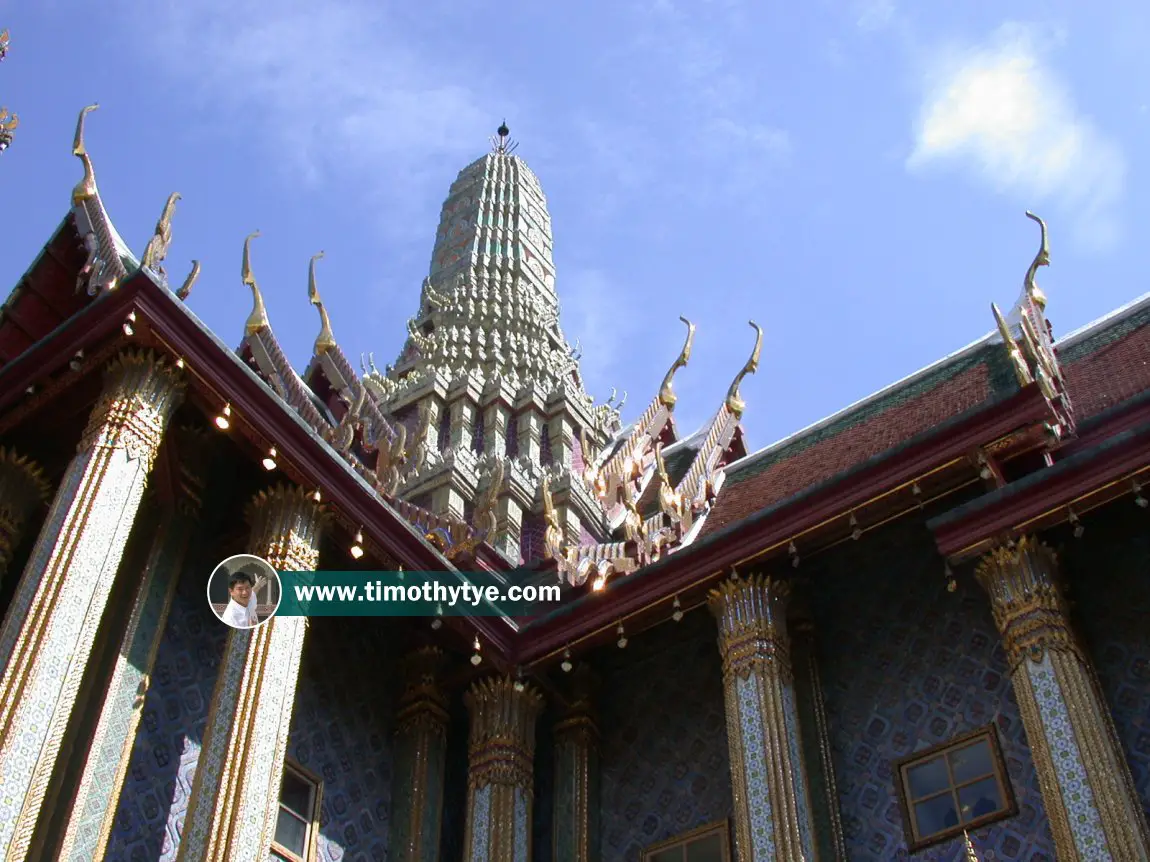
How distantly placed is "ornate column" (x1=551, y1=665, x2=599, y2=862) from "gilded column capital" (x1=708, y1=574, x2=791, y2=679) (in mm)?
1341

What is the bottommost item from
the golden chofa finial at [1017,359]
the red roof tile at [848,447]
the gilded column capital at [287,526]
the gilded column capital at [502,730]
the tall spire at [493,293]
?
the gilded column capital at [502,730]

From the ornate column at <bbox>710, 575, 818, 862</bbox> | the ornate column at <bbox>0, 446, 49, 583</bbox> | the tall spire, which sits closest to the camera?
the ornate column at <bbox>710, 575, 818, 862</bbox>

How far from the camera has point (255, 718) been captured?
7.77 m

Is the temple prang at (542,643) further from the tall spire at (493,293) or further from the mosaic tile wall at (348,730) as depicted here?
the tall spire at (493,293)

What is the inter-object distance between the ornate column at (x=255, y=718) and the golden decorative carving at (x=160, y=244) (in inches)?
59.1

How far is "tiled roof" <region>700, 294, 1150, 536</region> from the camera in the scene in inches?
426

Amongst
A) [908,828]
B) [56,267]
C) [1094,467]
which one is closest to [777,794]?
[908,828]

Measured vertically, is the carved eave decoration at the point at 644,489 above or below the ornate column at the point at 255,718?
above

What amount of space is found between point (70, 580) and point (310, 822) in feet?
8.20

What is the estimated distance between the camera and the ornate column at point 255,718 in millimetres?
7293

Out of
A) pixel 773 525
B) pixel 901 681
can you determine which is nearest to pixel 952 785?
pixel 901 681

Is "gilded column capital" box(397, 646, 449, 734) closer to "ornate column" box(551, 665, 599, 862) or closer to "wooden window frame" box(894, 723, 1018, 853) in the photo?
"ornate column" box(551, 665, 599, 862)

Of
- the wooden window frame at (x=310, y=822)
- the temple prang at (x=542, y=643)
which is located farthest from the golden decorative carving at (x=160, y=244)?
the wooden window frame at (x=310, y=822)

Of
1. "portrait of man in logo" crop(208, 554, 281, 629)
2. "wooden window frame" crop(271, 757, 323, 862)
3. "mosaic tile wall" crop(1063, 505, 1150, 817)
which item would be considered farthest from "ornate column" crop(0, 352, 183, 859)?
"mosaic tile wall" crop(1063, 505, 1150, 817)
